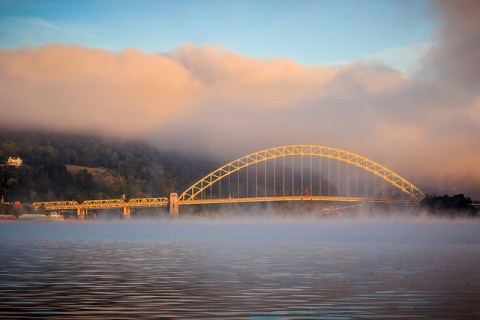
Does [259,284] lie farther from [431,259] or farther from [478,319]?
[431,259]

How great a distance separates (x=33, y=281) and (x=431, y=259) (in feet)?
94.5

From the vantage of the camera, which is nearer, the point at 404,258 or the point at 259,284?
the point at 259,284

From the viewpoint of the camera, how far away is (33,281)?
3869cm

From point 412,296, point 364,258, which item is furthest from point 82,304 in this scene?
point 364,258

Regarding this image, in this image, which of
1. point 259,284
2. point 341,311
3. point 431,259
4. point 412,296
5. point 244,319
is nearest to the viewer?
point 244,319

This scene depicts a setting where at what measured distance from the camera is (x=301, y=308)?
1177 inches

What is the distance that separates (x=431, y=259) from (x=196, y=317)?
108 ft

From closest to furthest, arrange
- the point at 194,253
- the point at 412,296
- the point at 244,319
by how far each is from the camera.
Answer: the point at 244,319 < the point at 412,296 < the point at 194,253

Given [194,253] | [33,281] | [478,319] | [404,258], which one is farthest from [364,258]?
[478,319]

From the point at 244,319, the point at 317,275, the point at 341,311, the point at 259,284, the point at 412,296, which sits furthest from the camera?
the point at 317,275

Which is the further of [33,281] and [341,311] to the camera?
[33,281]

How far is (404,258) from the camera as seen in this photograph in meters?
58.6

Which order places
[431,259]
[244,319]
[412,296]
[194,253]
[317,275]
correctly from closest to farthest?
1. [244,319]
2. [412,296]
3. [317,275]
4. [431,259]
5. [194,253]

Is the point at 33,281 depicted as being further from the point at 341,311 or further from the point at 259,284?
the point at 341,311
